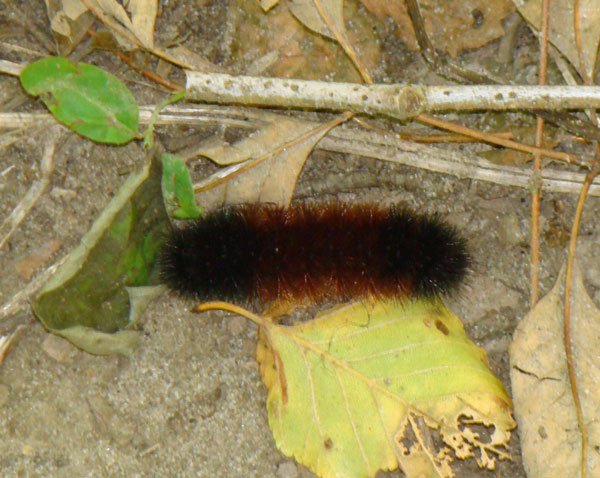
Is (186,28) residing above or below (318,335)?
above

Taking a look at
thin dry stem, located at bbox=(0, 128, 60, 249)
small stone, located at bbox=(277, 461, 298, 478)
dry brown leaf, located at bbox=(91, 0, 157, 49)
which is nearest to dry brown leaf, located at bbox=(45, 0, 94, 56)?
dry brown leaf, located at bbox=(91, 0, 157, 49)

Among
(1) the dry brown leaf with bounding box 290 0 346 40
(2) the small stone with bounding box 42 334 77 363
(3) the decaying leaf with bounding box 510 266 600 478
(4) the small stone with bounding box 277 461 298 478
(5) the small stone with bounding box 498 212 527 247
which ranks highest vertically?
(1) the dry brown leaf with bounding box 290 0 346 40

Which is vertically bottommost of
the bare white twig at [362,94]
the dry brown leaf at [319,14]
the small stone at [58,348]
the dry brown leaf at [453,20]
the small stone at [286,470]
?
the small stone at [286,470]

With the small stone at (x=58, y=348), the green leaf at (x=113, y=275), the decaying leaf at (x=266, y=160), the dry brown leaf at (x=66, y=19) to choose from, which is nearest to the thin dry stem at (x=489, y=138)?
the decaying leaf at (x=266, y=160)

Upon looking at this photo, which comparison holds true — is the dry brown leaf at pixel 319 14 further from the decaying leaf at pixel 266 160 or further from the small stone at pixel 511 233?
the small stone at pixel 511 233

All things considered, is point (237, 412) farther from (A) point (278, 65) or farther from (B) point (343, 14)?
(B) point (343, 14)

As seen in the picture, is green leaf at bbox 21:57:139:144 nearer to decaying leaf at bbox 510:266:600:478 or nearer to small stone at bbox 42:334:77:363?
small stone at bbox 42:334:77:363

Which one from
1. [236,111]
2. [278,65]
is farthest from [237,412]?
[278,65]
